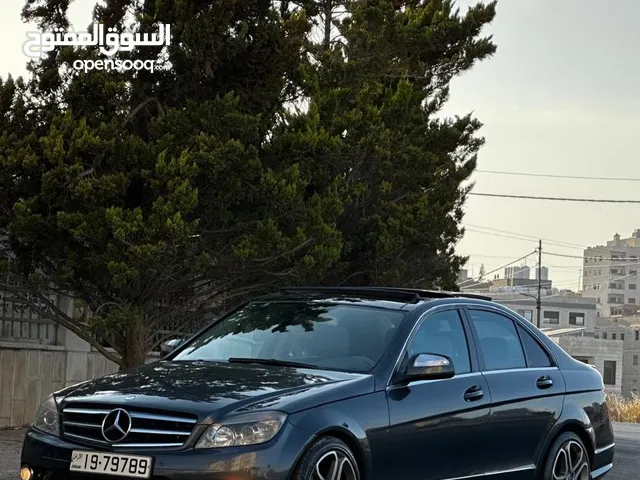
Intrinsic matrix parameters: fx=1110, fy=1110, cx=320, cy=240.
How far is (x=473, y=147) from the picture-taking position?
20062 mm

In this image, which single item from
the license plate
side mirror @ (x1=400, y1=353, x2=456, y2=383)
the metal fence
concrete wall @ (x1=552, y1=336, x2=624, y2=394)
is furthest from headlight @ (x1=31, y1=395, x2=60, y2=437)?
concrete wall @ (x1=552, y1=336, x2=624, y2=394)

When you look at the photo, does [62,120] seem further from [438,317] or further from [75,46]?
[438,317]

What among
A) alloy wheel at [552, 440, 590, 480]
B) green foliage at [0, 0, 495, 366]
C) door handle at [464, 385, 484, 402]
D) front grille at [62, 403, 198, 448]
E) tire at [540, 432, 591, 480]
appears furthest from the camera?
green foliage at [0, 0, 495, 366]

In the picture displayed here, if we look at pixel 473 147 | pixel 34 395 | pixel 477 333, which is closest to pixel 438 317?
pixel 477 333

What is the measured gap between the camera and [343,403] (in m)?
6.06

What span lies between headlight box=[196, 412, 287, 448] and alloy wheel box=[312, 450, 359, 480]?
331 mm

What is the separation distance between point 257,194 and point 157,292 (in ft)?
5.05

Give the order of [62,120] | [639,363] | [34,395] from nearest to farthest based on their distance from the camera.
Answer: [62,120] < [34,395] < [639,363]

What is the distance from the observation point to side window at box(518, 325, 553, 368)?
7.98 meters

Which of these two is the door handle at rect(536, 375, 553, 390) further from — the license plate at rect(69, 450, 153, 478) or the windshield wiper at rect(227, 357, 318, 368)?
the license plate at rect(69, 450, 153, 478)

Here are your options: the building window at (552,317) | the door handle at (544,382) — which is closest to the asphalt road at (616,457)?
the door handle at (544,382)

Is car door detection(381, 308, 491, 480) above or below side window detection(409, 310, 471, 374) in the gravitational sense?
below

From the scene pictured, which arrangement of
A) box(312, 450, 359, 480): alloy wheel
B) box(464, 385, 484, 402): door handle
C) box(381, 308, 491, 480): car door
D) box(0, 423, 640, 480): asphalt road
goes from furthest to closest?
box(0, 423, 640, 480): asphalt road, box(464, 385, 484, 402): door handle, box(381, 308, 491, 480): car door, box(312, 450, 359, 480): alloy wheel

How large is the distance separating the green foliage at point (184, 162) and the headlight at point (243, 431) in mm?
5466
